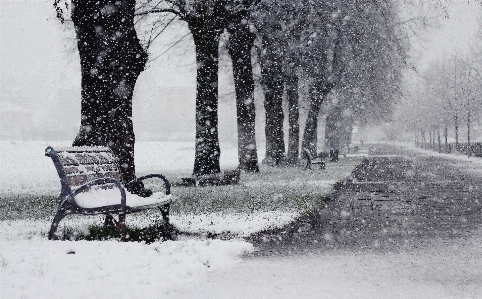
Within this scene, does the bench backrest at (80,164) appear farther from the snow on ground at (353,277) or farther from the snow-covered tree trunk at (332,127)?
the snow-covered tree trunk at (332,127)

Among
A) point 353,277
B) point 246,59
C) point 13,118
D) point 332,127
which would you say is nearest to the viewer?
point 353,277

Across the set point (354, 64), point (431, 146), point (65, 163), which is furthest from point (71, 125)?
point (65, 163)

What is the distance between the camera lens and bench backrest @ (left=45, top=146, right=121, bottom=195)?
6.67 metres

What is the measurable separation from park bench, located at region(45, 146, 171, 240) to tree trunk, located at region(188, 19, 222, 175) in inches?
312

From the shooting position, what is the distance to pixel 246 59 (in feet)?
69.2

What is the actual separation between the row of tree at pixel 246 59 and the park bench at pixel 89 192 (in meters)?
2.04

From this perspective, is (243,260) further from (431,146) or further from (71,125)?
(71,125)

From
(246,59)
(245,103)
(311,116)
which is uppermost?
(246,59)

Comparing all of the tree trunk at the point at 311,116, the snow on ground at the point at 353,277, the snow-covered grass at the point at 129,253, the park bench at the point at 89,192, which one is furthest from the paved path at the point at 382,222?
the tree trunk at the point at 311,116

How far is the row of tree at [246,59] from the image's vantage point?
9695 millimetres

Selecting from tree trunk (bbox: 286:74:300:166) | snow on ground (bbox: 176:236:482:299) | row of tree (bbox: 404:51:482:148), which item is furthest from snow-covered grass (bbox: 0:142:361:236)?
row of tree (bbox: 404:51:482:148)

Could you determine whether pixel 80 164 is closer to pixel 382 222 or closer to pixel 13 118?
pixel 382 222

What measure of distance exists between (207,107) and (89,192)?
29.5 feet

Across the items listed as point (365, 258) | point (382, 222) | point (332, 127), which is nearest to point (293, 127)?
point (332, 127)
